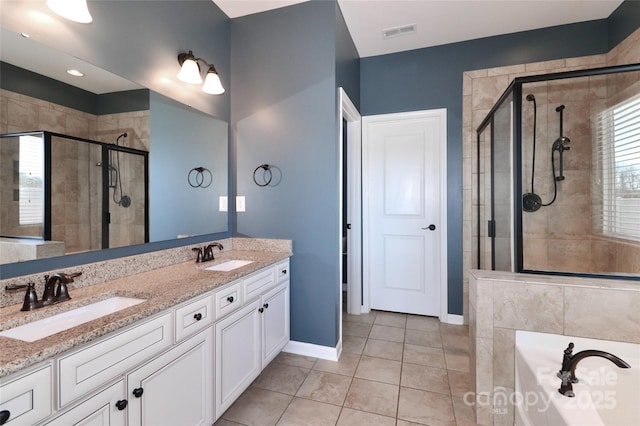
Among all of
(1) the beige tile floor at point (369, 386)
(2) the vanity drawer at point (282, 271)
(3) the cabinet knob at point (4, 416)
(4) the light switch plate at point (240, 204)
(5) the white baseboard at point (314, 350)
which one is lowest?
(1) the beige tile floor at point (369, 386)

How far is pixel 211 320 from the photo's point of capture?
1.54m

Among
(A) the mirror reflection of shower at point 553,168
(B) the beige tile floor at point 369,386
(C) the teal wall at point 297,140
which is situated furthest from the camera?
(A) the mirror reflection of shower at point 553,168

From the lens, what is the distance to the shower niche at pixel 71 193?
1.23m

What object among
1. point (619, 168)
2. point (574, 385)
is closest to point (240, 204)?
point (574, 385)

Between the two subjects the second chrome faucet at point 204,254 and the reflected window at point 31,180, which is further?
the second chrome faucet at point 204,254

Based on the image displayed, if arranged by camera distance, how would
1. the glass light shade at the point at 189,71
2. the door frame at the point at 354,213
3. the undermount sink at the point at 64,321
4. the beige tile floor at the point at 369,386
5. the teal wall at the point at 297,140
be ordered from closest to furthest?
the undermount sink at the point at 64,321, the beige tile floor at the point at 369,386, the glass light shade at the point at 189,71, the teal wall at the point at 297,140, the door frame at the point at 354,213

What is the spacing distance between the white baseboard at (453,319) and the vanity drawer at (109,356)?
8.88 feet

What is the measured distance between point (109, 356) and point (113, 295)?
0.45 m

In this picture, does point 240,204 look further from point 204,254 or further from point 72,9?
point 72,9

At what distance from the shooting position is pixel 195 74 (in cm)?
208

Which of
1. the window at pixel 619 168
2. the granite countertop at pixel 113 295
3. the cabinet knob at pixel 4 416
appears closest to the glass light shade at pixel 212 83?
the granite countertop at pixel 113 295

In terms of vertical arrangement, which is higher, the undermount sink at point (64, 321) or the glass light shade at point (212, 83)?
the glass light shade at point (212, 83)

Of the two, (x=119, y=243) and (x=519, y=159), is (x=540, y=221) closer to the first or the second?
(x=519, y=159)

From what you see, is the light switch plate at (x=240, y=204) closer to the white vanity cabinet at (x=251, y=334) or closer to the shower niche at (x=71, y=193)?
the white vanity cabinet at (x=251, y=334)
